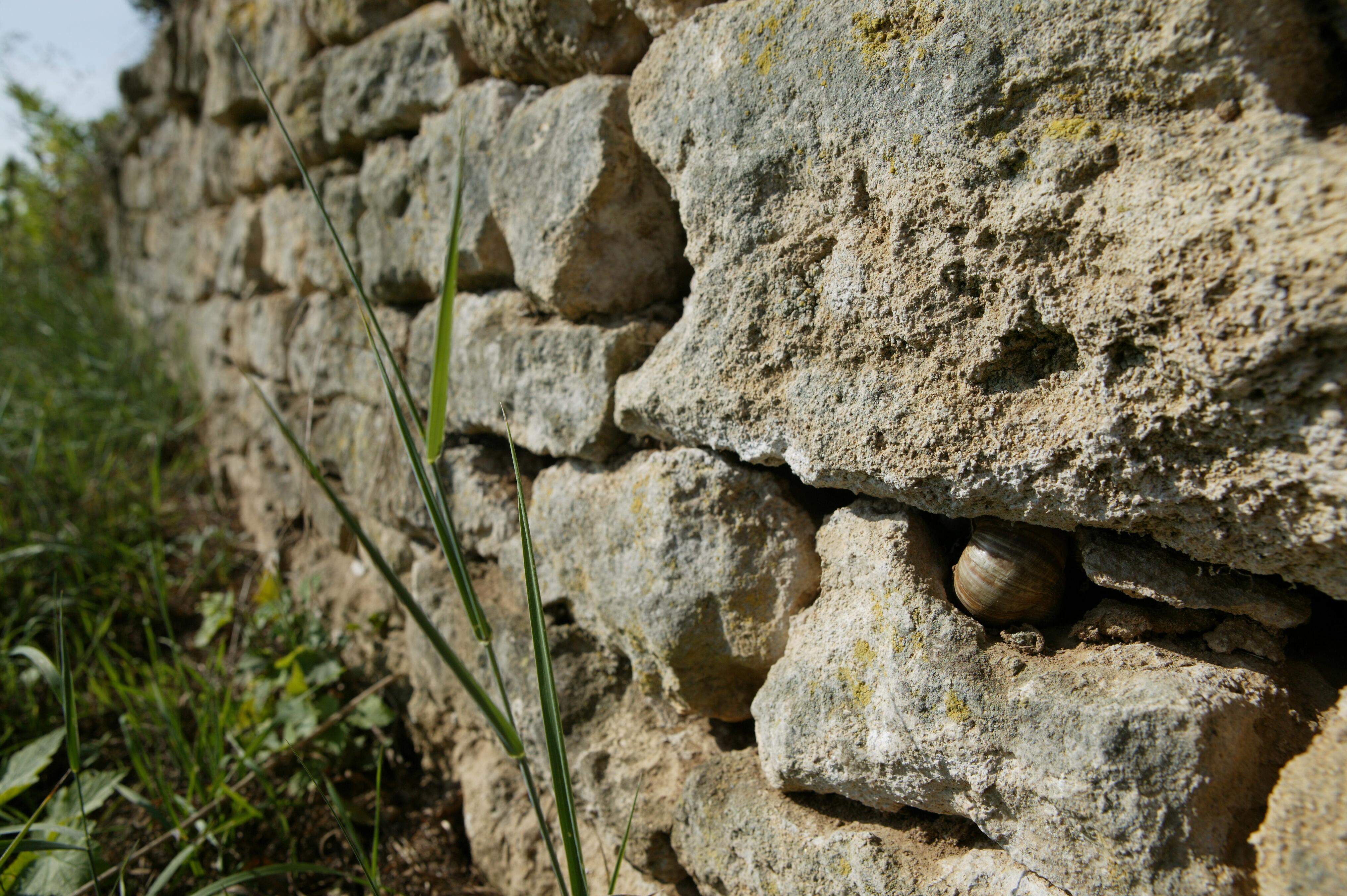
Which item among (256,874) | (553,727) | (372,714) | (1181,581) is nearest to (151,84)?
(372,714)

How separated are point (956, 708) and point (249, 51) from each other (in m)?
2.82

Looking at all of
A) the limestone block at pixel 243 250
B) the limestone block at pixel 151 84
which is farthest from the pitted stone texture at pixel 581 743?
the limestone block at pixel 151 84

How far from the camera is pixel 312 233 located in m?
2.28

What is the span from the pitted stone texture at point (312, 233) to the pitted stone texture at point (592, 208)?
720 millimetres

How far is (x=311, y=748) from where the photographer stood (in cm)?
176

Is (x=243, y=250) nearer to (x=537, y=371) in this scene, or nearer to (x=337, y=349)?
(x=337, y=349)

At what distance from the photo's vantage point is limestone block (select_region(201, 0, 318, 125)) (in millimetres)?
2174

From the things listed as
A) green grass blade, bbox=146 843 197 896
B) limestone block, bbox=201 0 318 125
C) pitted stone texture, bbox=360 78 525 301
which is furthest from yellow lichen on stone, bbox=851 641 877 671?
limestone block, bbox=201 0 318 125

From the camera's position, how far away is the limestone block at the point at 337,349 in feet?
6.12

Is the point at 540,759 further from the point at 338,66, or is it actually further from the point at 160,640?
the point at 338,66

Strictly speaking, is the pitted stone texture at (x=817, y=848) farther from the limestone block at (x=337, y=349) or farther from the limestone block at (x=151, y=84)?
the limestone block at (x=151, y=84)

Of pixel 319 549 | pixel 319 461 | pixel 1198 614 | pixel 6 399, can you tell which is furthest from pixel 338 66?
pixel 1198 614

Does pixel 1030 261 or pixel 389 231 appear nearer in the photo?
pixel 1030 261

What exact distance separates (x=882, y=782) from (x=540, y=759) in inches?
27.8
